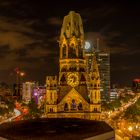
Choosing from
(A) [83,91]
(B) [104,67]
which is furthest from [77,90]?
(B) [104,67]

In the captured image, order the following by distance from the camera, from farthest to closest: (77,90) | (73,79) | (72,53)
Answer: (72,53) → (73,79) → (77,90)

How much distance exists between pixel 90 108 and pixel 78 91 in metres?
3.02

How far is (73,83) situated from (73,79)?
28.6 inches

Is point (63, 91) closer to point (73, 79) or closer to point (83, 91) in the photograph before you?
point (73, 79)

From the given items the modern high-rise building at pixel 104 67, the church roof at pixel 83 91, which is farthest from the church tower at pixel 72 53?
the modern high-rise building at pixel 104 67

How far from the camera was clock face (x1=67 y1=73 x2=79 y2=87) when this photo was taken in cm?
6500

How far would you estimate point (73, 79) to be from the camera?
65375 millimetres

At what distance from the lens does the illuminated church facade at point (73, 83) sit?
63.8 meters

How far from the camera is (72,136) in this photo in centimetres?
3872

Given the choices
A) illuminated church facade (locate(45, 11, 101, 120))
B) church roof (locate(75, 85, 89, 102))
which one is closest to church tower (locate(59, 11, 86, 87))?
illuminated church facade (locate(45, 11, 101, 120))

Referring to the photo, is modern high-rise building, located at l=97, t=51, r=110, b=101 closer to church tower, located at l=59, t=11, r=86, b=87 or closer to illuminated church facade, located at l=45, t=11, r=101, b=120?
church tower, located at l=59, t=11, r=86, b=87

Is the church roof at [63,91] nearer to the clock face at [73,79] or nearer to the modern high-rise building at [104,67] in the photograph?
the clock face at [73,79]

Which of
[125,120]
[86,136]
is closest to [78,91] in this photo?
[125,120]

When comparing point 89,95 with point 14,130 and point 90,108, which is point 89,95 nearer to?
point 90,108
